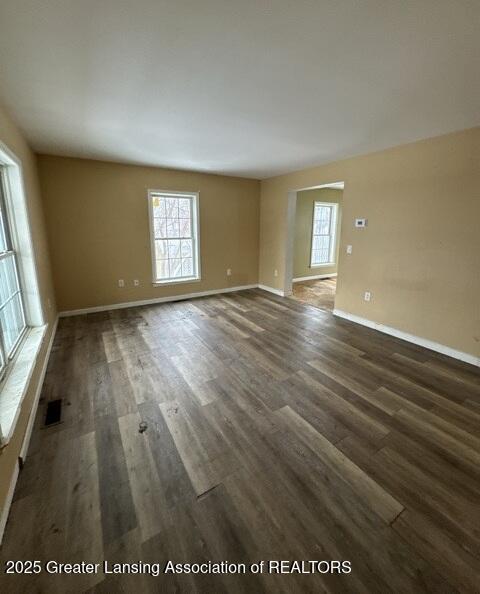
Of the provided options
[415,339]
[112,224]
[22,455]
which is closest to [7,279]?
[22,455]

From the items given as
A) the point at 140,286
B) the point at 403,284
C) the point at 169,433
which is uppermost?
the point at 403,284

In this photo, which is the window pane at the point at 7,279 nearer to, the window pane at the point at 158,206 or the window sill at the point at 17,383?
the window sill at the point at 17,383

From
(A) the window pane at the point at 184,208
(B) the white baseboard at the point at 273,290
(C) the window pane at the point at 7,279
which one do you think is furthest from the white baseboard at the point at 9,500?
(B) the white baseboard at the point at 273,290

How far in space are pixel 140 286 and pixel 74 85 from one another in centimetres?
335

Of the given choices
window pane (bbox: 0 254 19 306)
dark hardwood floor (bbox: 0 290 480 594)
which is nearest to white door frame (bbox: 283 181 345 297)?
dark hardwood floor (bbox: 0 290 480 594)

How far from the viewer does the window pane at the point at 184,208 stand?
5157 mm

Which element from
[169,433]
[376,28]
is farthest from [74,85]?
[169,433]

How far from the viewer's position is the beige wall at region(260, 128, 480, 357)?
2877mm

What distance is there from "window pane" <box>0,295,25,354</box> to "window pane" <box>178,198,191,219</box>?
321 cm

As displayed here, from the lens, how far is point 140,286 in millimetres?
4945

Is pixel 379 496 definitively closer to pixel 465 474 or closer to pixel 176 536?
pixel 465 474

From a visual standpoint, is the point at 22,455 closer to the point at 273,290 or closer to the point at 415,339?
the point at 415,339

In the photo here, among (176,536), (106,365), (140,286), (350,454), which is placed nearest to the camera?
(176,536)

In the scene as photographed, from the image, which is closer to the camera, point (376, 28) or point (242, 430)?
point (376, 28)
